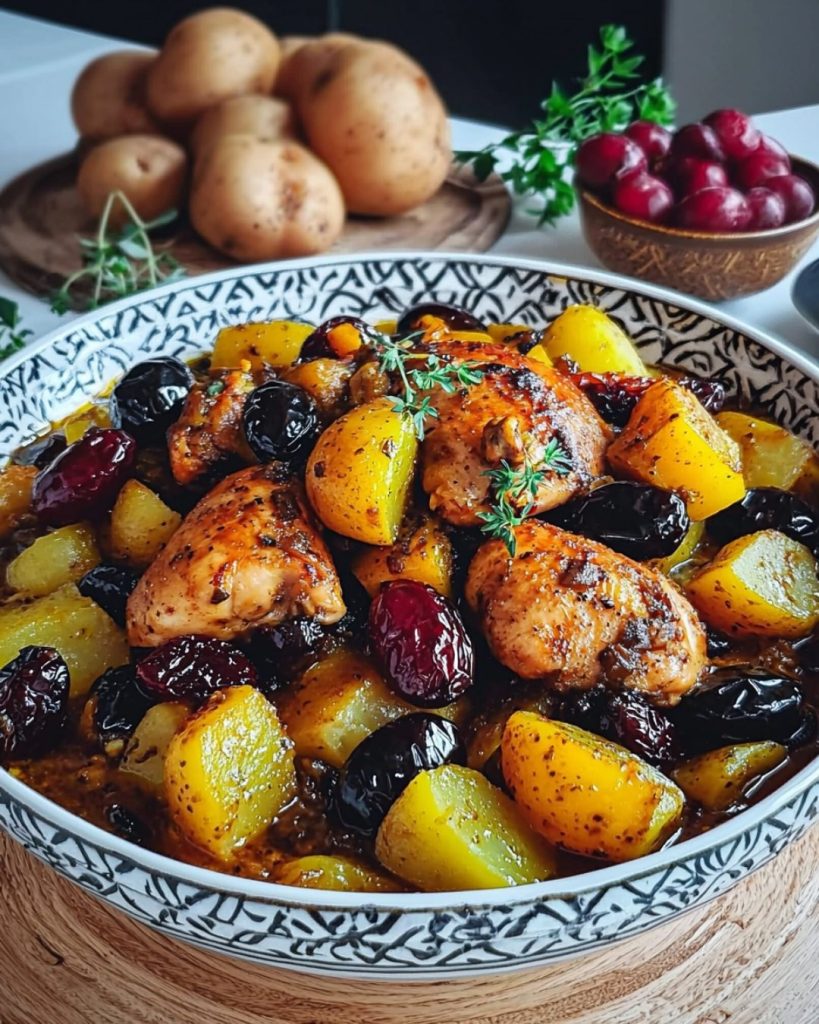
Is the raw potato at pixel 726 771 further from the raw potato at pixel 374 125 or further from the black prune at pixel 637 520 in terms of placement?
the raw potato at pixel 374 125

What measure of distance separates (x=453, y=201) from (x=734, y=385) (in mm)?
1491

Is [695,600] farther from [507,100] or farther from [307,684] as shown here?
[507,100]

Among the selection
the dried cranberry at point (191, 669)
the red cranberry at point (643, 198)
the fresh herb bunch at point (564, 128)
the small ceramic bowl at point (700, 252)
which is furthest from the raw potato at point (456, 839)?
the fresh herb bunch at point (564, 128)

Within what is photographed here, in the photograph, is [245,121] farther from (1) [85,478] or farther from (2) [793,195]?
(1) [85,478]

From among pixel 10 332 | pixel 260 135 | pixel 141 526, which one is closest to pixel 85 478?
pixel 141 526

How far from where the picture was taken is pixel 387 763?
137 centimetres

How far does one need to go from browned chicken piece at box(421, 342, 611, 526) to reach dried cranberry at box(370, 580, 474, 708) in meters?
0.17

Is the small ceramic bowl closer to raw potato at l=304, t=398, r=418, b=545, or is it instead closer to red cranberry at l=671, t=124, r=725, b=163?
red cranberry at l=671, t=124, r=725, b=163

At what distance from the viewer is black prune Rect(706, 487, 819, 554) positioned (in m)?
1.75

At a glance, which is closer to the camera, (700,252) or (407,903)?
(407,903)

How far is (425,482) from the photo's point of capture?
5.39ft

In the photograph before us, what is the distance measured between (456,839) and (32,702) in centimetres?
58

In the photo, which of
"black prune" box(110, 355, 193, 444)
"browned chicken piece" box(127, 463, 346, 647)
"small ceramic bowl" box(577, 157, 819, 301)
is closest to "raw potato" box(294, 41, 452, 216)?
"small ceramic bowl" box(577, 157, 819, 301)

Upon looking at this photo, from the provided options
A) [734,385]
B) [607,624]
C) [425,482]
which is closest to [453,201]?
[734,385]
